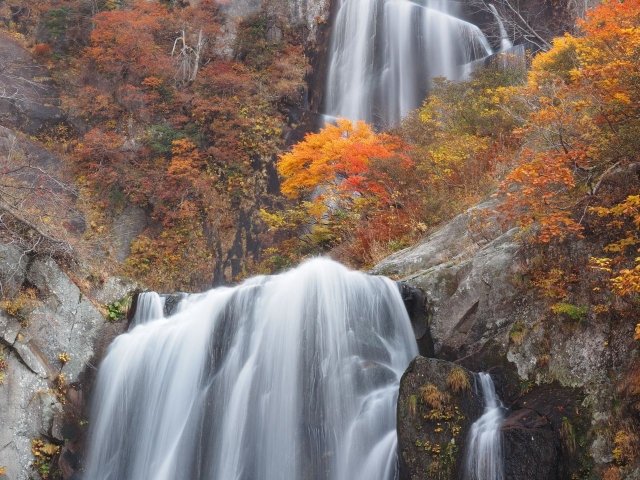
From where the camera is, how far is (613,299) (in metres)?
5.82

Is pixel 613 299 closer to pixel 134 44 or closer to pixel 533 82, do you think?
pixel 533 82

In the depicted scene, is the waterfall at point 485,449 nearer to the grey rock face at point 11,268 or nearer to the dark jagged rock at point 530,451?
the dark jagged rock at point 530,451

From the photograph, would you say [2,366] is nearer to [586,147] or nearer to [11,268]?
[11,268]

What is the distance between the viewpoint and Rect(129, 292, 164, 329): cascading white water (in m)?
10.3

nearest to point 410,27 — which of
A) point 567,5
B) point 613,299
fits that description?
point 567,5

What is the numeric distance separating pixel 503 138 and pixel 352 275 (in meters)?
6.34

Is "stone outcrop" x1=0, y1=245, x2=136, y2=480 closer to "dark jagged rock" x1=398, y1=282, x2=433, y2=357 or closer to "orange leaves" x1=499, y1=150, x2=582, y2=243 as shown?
"dark jagged rock" x1=398, y1=282, x2=433, y2=357

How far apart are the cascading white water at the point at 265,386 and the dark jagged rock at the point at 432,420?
71 cm

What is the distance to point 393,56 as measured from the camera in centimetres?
2145

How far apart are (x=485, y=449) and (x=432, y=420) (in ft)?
2.12

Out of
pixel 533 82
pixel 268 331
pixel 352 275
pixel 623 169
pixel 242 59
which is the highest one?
pixel 242 59

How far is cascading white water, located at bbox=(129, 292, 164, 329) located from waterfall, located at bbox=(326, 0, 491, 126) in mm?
12070

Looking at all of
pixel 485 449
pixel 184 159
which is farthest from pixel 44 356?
pixel 184 159

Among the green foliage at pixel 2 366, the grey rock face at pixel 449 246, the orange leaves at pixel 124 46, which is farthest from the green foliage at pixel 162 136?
the grey rock face at pixel 449 246
